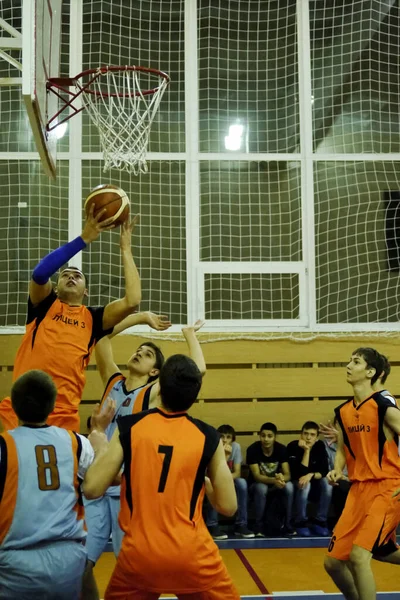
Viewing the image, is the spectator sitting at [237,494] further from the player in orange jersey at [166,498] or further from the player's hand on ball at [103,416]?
the player in orange jersey at [166,498]

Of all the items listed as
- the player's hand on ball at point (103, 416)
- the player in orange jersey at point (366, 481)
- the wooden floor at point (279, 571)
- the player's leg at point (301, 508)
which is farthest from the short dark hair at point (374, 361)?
the player's leg at point (301, 508)

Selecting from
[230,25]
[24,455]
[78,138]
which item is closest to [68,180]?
[78,138]

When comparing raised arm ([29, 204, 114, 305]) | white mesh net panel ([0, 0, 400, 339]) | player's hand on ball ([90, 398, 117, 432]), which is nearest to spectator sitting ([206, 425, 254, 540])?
white mesh net panel ([0, 0, 400, 339])

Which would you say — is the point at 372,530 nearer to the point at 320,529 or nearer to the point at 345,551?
the point at 345,551

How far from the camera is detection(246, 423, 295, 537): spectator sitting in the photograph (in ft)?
26.6

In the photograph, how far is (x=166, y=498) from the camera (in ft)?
10.3

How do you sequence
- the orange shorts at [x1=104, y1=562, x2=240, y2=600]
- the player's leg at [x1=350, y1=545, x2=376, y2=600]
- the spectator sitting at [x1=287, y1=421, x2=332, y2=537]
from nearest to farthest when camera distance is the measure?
the orange shorts at [x1=104, y1=562, x2=240, y2=600] < the player's leg at [x1=350, y1=545, x2=376, y2=600] < the spectator sitting at [x1=287, y1=421, x2=332, y2=537]

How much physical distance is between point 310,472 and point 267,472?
1.63 feet

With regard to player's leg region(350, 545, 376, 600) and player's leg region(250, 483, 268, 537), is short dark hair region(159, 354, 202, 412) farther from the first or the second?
player's leg region(250, 483, 268, 537)

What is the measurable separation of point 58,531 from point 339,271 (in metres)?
7.03

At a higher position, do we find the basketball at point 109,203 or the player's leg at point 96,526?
the basketball at point 109,203

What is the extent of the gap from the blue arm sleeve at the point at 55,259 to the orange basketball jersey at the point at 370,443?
90.0 inches

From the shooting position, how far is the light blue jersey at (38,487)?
3100 mm

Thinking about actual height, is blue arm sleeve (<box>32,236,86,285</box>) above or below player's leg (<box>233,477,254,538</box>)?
above
